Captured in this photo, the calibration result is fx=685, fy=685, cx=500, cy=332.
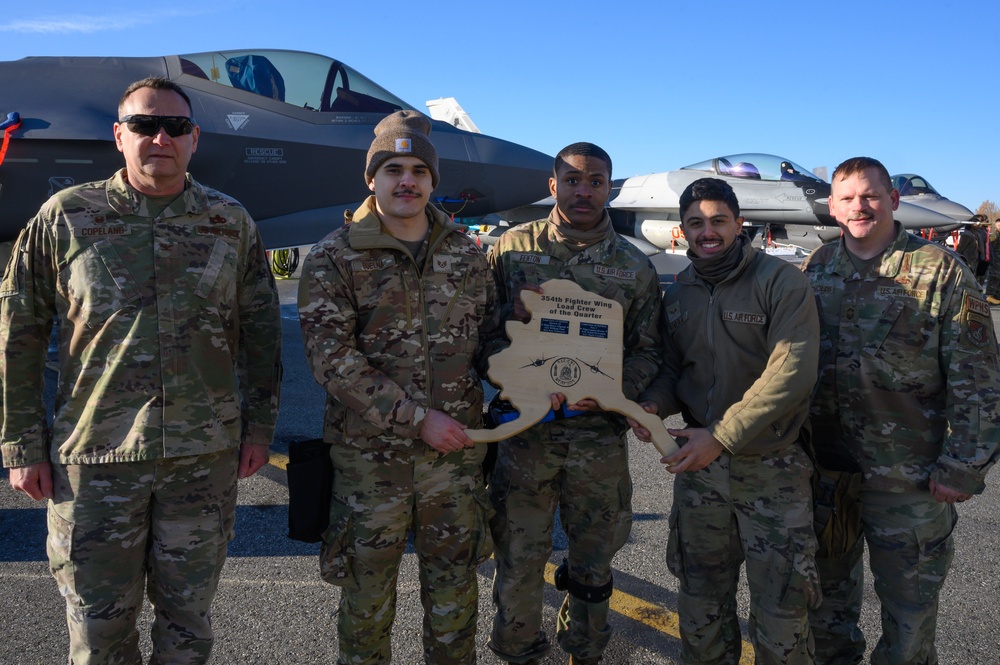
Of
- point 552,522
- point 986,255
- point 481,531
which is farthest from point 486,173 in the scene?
point 986,255

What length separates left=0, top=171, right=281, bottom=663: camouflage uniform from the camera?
224 cm

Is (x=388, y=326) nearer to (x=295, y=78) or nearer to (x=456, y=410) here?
(x=456, y=410)

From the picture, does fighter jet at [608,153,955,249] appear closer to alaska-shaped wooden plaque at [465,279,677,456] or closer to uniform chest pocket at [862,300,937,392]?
uniform chest pocket at [862,300,937,392]

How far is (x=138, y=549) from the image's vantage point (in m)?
2.30

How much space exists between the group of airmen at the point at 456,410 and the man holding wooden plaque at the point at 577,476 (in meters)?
0.01

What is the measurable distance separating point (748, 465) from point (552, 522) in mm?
803

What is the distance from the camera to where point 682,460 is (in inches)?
96.6

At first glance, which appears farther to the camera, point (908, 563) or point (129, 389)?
point (908, 563)

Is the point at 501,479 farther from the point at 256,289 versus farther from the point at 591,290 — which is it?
the point at 256,289

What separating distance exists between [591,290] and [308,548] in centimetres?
224

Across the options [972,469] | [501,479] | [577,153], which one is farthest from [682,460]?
[577,153]

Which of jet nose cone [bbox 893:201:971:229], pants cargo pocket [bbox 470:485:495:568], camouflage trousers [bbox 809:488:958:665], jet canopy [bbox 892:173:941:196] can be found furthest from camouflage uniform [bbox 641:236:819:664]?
jet canopy [bbox 892:173:941:196]

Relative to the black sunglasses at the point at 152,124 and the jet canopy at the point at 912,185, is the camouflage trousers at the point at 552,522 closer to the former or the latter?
the black sunglasses at the point at 152,124

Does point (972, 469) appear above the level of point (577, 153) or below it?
below
